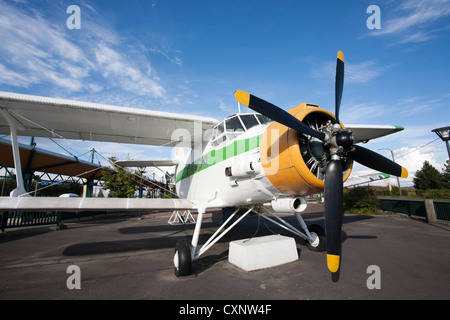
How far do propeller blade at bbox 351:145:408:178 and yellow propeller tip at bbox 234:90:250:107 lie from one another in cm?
281

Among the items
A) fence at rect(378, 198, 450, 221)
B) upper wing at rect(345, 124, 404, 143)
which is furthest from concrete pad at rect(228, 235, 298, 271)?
fence at rect(378, 198, 450, 221)

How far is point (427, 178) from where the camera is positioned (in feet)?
151

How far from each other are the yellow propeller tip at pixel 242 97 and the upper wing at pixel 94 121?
171 inches

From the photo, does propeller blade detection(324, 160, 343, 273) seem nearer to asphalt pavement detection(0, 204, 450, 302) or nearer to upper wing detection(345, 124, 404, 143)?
asphalt pavement detection(0, 204, 450, 302)

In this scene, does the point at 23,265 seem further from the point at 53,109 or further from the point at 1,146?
the point at 1,146

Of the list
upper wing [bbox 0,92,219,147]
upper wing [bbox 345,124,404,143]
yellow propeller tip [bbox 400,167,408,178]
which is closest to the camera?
yellow propeller tip [bbox 400,167,408,178]

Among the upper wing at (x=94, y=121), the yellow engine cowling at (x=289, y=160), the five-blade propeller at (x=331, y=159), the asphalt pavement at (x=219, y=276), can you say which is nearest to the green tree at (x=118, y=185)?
the upper wing at (x=94, y=121)

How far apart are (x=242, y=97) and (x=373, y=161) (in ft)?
11.4

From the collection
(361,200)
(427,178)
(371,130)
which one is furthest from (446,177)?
(371,130)

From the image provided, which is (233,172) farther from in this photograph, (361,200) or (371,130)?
(361,200)

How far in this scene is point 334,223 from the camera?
12.2 feet

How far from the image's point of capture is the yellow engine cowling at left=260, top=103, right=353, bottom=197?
3.70 m

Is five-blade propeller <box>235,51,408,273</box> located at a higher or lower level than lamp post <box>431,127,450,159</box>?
lower
